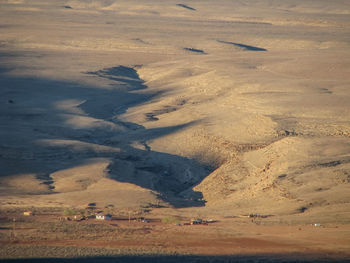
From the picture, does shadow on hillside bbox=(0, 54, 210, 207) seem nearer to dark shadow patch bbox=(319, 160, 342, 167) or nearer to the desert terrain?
the desert terrain

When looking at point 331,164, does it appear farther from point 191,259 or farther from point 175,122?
point 175,122

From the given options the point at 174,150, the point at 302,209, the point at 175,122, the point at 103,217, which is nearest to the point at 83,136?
the point at 174,150

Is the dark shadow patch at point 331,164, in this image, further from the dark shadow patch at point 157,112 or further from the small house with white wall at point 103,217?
the dark shadow patch at point 157,112

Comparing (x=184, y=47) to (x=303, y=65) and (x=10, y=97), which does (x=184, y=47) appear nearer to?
(x=303, y=65)

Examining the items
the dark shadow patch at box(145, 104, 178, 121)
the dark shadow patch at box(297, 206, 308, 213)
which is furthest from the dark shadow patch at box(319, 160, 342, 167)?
the dark shadow patch at box(145, 104, 178, 121)

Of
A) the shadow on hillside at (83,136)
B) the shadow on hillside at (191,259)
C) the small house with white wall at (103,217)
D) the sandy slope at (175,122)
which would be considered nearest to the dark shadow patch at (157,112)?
the sandy slope at (175,122)

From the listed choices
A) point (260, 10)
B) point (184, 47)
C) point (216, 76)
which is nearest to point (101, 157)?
point (216, 76)
